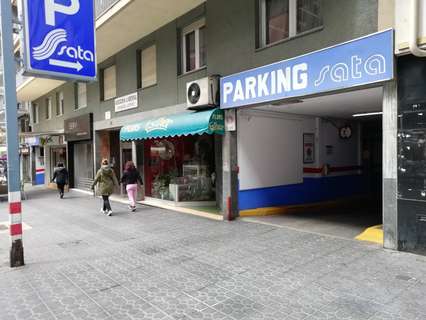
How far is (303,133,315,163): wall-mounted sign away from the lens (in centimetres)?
1075

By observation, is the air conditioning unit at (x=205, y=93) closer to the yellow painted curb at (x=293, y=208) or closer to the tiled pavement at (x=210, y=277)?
the yellow painted curb at (x=293, y=208)

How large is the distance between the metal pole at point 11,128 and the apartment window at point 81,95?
1140cm

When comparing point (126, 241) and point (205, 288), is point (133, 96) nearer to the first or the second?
point (126, 241)

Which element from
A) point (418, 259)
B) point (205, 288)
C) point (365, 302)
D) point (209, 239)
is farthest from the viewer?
point (209, 239)

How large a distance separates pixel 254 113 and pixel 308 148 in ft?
8.95

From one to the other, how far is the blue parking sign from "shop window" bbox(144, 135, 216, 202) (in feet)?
19.4

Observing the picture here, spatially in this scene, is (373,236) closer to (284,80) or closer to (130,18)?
(284,80)

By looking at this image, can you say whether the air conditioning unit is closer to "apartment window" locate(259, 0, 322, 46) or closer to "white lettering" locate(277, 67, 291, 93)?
"apartment window" locate(259, 0, 322, 46)

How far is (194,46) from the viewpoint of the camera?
10.4 m

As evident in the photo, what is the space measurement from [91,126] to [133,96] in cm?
403

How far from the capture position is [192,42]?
10469 millimetres

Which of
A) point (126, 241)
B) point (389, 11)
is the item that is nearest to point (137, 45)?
point (126, 241)

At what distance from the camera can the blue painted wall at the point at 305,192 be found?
368 inches

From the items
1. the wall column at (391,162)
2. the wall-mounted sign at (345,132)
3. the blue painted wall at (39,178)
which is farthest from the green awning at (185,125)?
the blue painted wall at (39,178)
